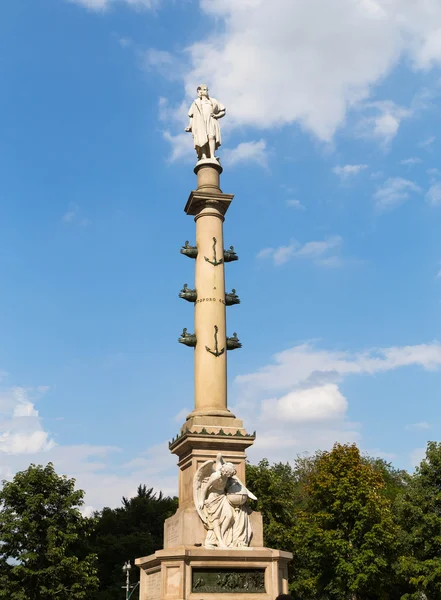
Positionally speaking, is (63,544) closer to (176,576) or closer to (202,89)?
(176,576)

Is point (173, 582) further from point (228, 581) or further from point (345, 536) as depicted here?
point (345, 536)

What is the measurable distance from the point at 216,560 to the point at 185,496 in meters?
1.98

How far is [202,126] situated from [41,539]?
20854 mm

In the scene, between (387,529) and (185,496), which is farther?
(387,529)

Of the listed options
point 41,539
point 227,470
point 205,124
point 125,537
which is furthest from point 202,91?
point 125,537

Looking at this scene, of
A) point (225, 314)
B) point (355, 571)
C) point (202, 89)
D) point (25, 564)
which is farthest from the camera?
point (355, 571)

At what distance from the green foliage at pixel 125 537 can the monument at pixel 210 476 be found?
1114 inches

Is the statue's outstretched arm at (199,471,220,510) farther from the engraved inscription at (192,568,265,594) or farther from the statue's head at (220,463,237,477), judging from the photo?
the engraved inscription at (192,568,265,594)

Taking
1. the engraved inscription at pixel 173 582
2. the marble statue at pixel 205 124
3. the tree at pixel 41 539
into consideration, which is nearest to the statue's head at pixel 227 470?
the engraved inscription at pixel 173 582

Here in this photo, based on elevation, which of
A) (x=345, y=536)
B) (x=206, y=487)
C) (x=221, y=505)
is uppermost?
(x=345, y=536)

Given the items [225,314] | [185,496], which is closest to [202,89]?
[225,314]

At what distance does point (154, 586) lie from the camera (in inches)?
607

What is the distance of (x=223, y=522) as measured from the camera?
608 inches

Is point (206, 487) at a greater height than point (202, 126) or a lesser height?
lesser
